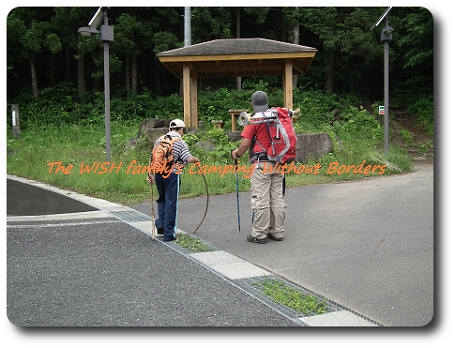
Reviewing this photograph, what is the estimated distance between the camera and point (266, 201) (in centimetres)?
527

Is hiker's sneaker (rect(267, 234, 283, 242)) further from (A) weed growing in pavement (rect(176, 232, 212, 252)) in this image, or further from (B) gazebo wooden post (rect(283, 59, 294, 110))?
(B) gazebo wooden post (rect(283, 59, 294, 110))

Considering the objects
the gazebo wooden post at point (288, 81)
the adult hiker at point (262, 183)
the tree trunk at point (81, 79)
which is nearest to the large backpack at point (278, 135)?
the adult hiker at point (262, 183)

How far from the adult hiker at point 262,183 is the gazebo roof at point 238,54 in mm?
7513

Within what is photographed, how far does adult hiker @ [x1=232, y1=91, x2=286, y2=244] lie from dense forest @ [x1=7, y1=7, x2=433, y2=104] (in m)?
10.2

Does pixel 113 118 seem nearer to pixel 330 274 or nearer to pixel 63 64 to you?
pixel 63 64

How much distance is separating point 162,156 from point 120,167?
178 inches

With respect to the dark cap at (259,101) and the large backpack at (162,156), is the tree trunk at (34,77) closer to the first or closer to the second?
the large backpack at (162,156)

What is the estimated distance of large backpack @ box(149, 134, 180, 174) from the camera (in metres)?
5.38

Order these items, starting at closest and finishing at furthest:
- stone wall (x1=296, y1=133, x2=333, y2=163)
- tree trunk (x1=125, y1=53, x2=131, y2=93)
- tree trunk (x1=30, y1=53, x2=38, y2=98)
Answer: stone wall (x1=296, y1=133, x2=333, y2=163), tree trunk (x1=30, y1=53, x2=38, y2=98), tree trunk (x1=125, y1=53, x2=131, y2=93)

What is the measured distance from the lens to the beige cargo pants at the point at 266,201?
524 cm

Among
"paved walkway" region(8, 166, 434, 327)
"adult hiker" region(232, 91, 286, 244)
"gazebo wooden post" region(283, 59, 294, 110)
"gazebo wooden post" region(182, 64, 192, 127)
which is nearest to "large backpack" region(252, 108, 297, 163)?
"adult hiker" region(232, 91, 286, 244)

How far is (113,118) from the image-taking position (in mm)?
19297

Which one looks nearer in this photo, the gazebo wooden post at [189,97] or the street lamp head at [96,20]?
the street lamp head at [96,20]

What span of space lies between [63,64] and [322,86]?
469 inches
